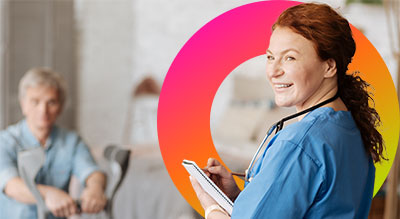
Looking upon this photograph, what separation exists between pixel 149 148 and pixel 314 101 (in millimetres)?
Result: 2828

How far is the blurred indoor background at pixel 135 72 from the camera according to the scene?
3051 millimetres

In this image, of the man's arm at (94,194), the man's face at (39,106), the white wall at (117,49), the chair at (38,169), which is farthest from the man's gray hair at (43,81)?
the white wall at (117,49)

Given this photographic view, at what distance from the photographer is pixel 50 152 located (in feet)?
8.29

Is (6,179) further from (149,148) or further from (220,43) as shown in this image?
(220,43)

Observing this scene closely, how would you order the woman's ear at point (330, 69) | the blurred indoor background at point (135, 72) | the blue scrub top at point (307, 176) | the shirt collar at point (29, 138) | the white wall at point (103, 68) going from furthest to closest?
the white wall at point (103, 68)
the blurred indoor background at point (135, 72)
the shirt collar at point (29, 138)
the woman's ear at point (330, 69)
the blue scrub top at point (307, 176)

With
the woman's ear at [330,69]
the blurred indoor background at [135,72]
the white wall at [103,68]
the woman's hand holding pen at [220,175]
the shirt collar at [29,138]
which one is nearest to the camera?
the woman's ear at [330,69]

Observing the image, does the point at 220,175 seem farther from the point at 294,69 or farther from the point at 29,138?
the point at 29,138

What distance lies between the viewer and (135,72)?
444 centimetres

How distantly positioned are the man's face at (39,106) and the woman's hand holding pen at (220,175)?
1713 millimetres

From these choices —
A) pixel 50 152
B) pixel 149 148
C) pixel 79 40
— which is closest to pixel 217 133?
pixel 149 148

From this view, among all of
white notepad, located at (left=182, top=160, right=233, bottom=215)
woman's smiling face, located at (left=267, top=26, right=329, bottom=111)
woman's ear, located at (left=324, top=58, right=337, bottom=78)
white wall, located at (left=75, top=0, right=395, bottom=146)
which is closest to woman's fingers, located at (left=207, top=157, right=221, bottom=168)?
white notepad, located at (left=182, top=160, right=233, bottom=215)

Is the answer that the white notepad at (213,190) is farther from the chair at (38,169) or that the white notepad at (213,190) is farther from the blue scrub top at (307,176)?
the chair at (38,169)

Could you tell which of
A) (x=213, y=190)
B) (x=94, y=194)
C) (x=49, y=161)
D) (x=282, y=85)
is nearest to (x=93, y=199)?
(x=94, y=194)

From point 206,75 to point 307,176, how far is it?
0.43m
